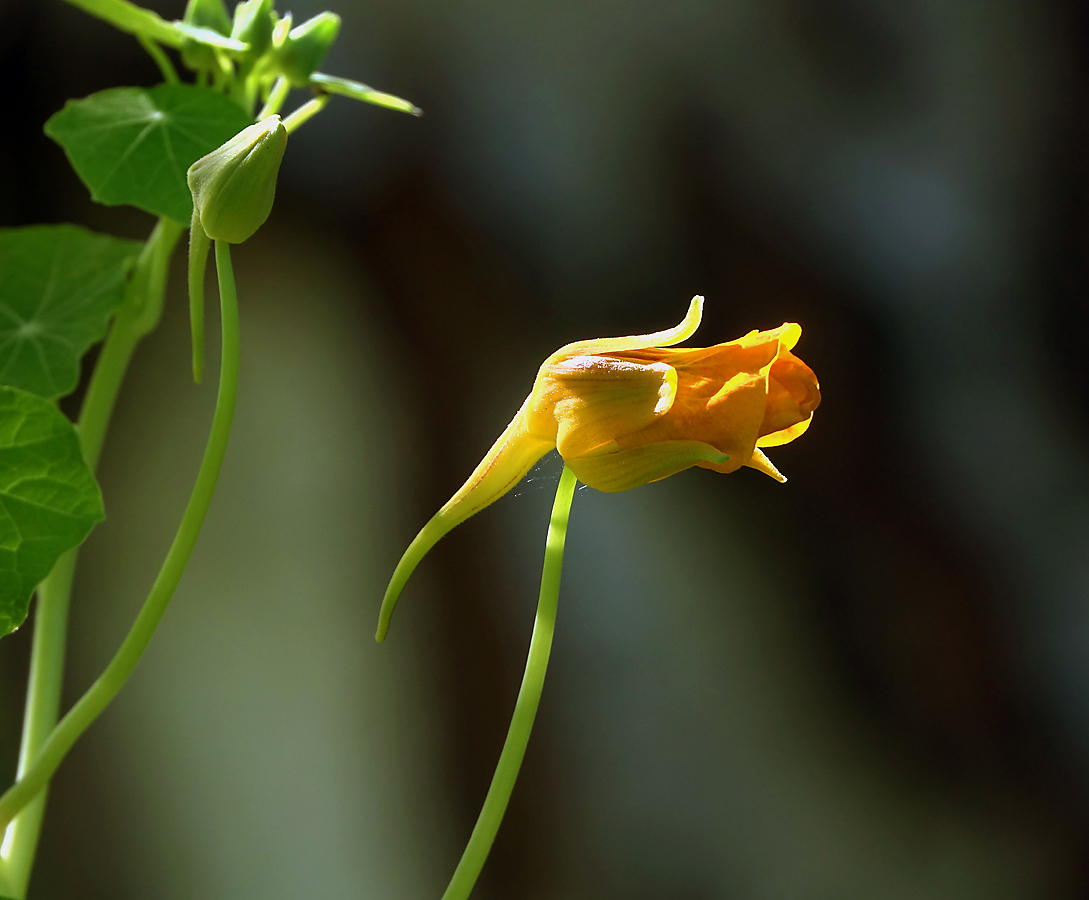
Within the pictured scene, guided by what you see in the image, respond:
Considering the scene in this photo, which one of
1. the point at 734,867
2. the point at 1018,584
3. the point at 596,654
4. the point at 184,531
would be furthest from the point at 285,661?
the point at 1018,584

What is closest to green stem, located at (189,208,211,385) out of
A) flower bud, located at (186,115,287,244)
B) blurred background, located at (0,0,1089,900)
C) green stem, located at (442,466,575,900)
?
flower bud, located at (186,115,287,244)

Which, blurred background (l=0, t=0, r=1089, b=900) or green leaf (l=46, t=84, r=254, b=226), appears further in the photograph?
blurred background (l=0, t=0, r=1089, b=900)

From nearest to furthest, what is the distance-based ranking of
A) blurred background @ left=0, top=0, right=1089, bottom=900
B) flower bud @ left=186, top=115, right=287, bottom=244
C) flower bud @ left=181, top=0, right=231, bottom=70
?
flower bud @ left=186, top=115, right=287, bottom=244 < flower bud @ left=181, top=0, right=231, bottom=70 < blurred background @ left=0, top=0, right=1089, bottom=900

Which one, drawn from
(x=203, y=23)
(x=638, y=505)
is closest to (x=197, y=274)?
(x=203, y=23)

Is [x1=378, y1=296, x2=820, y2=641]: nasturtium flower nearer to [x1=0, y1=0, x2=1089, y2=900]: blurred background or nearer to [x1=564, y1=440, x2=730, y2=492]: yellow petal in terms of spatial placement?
[x1=564, y1=440, x2=730, y2=492]: yellow petal

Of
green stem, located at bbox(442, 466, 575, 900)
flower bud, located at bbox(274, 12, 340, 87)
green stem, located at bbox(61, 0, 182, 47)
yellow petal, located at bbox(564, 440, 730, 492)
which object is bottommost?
green stem, located at bbox(442, 466, 575, 900)

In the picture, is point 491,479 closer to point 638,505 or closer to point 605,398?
point 605,398
